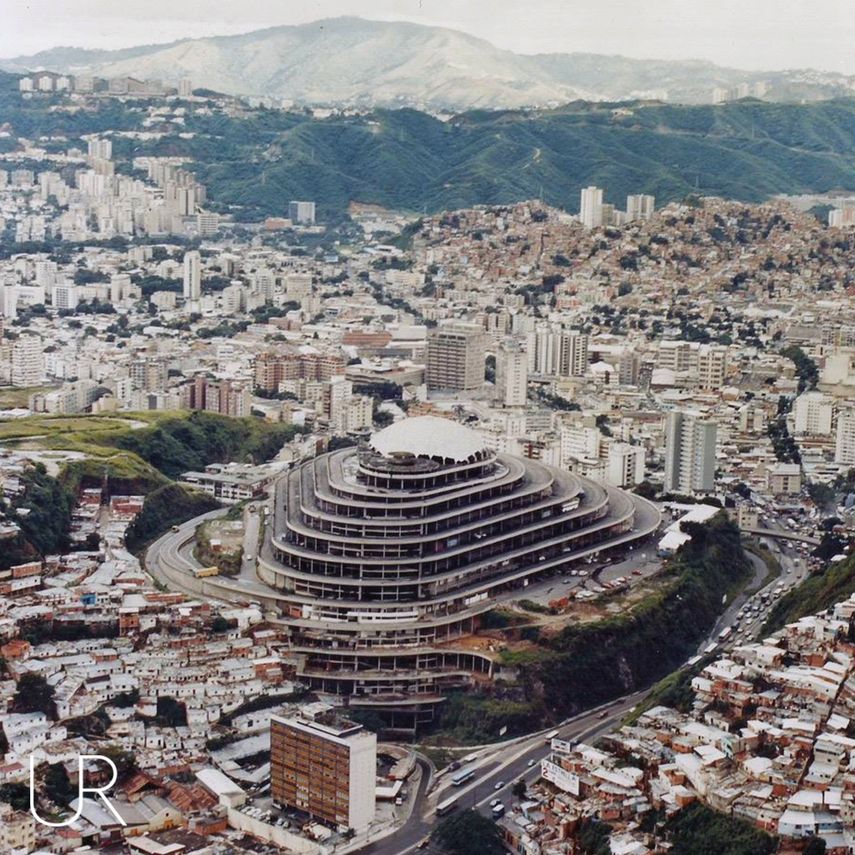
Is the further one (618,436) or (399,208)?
(399,208)

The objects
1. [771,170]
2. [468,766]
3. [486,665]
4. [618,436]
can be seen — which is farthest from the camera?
[771,170]

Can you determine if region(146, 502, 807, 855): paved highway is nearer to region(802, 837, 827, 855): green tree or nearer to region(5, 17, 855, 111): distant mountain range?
region(802, 837, 827, 855): green tree

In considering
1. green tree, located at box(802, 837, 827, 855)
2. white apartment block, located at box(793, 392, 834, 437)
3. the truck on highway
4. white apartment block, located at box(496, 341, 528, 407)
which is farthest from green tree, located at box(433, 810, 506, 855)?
white apartment block, located at box(496, 341, 528, 407)

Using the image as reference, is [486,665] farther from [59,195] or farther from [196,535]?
[59,195]

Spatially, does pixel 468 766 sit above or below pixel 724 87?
below

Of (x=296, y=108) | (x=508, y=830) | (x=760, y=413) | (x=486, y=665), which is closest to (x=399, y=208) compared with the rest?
(x=296, y=108)

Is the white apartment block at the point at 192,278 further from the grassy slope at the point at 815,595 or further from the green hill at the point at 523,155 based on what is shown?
the grassy slope at the point at 815,595

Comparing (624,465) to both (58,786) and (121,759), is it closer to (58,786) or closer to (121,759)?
(121,759)
